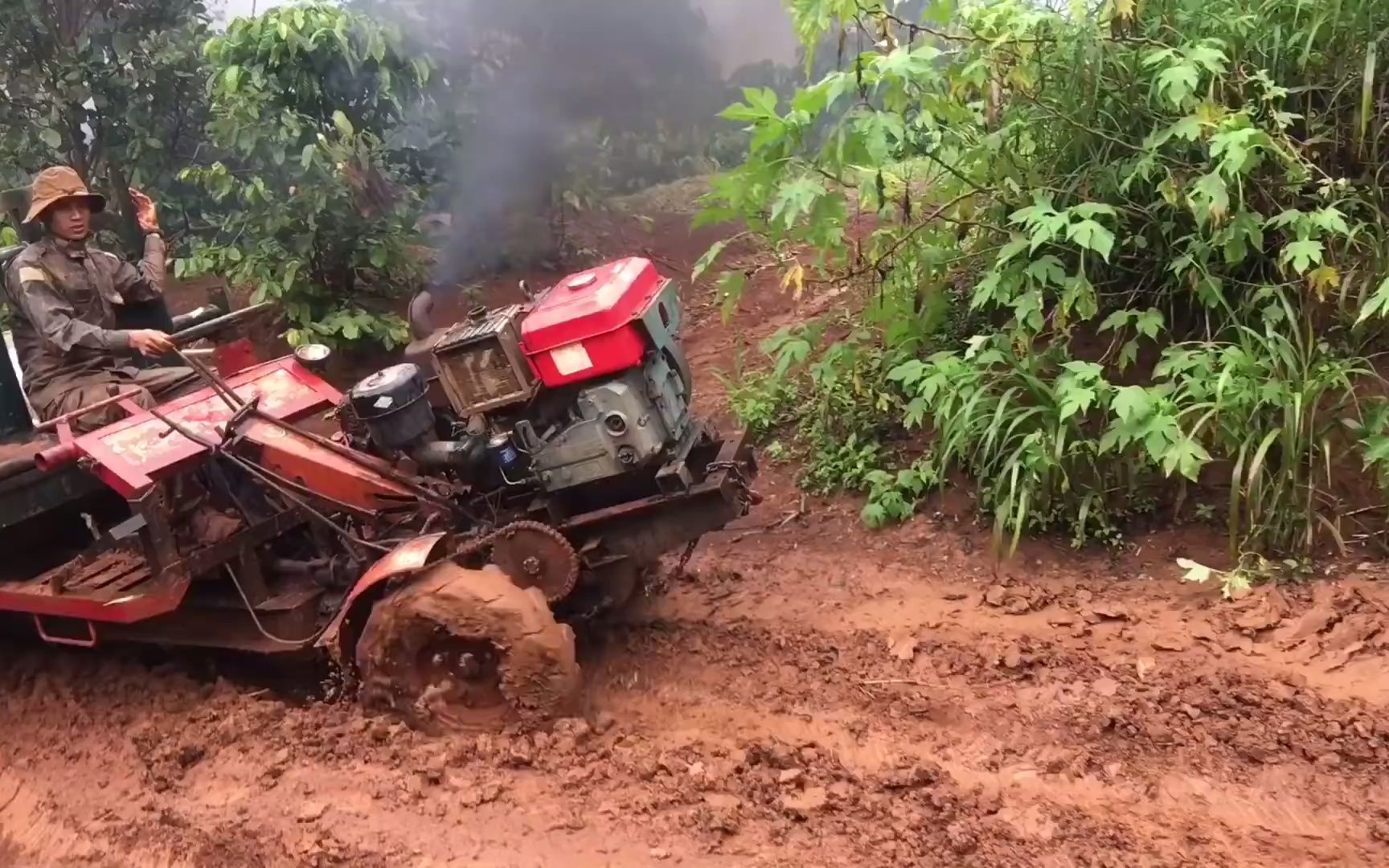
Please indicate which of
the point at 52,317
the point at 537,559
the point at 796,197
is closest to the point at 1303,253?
the point at 796,197

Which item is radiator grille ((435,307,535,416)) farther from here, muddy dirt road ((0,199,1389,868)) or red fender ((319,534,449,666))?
muddy dirt road ((0,199,1389,868))

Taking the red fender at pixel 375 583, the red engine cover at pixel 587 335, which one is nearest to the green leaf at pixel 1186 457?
the red engine cover at pixel 587 335

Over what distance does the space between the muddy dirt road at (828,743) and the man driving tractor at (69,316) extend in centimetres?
114

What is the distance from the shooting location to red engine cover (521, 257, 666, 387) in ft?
12.1

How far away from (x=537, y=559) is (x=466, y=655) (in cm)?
40

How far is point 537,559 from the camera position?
12.7ft

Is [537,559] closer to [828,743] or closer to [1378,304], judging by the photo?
[828,743]

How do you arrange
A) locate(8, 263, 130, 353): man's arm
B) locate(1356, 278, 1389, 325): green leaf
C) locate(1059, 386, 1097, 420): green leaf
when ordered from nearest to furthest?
locate(1356, 278, 1389, 325): green leaf, locate(1059, 386, 1097, 420): green leaf, locate(8, 263, 130, 353): man's arm

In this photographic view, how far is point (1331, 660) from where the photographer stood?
370 cm

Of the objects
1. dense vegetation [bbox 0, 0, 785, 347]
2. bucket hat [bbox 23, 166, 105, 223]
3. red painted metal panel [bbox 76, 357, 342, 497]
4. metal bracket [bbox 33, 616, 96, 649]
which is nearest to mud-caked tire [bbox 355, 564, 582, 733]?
red painted metal panel [bbox 76, 357, 342, 497]

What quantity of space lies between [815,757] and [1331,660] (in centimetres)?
176

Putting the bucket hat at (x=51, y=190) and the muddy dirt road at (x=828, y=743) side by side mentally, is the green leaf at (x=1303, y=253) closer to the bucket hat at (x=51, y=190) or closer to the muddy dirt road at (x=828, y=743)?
the muddy dirt road at (x=828, y=743)

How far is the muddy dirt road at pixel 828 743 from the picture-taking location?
3057mm

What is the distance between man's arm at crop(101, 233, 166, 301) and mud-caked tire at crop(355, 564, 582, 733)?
240cm
